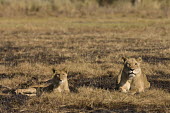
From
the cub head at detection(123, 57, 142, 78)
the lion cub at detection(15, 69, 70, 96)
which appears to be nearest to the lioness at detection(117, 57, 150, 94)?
the cub head at detection(123, 57, 142, 78)

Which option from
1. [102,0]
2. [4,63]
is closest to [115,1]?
[102,0]

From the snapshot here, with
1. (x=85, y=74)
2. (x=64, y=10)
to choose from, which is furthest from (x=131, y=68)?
(x=64, y=10)

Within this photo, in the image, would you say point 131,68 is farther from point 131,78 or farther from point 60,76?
point 60,76

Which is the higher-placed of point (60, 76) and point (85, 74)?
point (60, 76)

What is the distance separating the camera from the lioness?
6.64 m

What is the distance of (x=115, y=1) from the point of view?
43688 mm

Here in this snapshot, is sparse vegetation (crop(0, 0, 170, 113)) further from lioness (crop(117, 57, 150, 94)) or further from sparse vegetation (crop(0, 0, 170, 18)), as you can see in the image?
sparse vegetation (crop(0, 0, 170, 18))

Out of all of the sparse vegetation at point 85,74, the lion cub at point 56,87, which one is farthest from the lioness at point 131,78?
the lion cub at point 56,87

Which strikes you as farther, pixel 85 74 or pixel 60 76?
pixel 85 74

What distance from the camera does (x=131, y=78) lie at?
6.77 m

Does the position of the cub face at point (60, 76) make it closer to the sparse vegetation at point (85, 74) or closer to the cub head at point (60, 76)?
the cub head at point (60, 76)

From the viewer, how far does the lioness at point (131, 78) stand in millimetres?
6637

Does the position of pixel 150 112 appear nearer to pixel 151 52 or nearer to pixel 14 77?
pixel 14 77

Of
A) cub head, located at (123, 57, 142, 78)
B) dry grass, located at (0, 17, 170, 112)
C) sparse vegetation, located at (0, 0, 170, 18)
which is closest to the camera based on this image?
dry grass, located at (0, 17, 170, 112)
